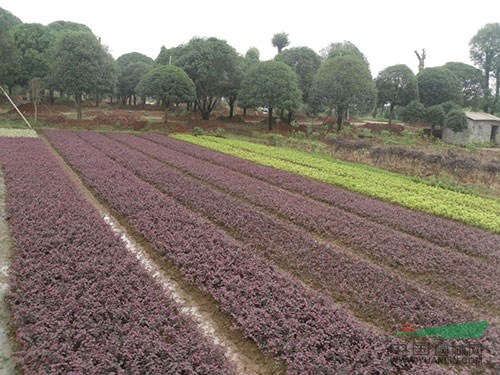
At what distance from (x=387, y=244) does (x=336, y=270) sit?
2034mm

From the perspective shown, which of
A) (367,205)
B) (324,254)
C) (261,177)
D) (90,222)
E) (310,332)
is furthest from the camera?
(261,177)

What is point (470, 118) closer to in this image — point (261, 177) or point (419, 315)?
point (261, 177)

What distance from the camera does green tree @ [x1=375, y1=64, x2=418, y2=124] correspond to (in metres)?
40.8

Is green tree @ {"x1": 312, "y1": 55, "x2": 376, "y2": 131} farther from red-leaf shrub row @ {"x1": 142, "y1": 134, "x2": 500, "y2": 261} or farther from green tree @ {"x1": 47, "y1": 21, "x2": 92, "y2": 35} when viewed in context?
green tree @ {"x1": 47, "y1": 21, "x2": 92, "y2": 35}

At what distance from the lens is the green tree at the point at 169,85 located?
32.8m

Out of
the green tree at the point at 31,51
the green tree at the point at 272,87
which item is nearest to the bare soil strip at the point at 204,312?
the green tree at the point at 272,87

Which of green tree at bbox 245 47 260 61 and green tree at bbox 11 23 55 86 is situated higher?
green tree at bbox 245 47 260 61

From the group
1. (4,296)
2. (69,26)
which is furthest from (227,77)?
(69,26)

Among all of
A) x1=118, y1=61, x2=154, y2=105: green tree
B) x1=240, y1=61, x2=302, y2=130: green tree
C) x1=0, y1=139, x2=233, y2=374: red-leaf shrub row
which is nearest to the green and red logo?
x1=0, y1=139, x2=233, y2=374: red-leaf shrub row

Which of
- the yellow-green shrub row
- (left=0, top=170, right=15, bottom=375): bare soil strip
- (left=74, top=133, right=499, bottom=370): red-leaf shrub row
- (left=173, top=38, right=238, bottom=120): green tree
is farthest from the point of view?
(left=173, top=38, right=238, bottom=120): green tree

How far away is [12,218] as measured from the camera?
819 cm

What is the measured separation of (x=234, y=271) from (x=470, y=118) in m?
36.4

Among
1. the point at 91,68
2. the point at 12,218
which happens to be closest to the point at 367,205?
the point at 12,218

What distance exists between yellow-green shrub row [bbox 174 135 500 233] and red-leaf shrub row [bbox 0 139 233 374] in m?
8.64
